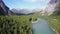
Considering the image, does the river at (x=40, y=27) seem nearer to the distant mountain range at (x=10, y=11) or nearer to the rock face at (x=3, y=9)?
the distant mountain range at (x=10, y=11)

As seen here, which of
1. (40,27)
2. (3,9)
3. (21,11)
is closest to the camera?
(3,9)

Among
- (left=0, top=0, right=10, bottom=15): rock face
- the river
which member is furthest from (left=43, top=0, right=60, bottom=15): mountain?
(left=0, top=0, right=10, bottom=15): rock face

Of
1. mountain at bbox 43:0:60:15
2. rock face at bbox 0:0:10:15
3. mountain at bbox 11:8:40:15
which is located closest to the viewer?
rock face at bbox 0:0:10:15

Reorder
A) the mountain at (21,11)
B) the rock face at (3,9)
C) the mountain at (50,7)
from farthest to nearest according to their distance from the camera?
the mountain at (50,7) → the mountain at (21,11) → the rock face at (3,9)

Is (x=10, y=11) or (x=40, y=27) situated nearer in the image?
(x=10, y=11)

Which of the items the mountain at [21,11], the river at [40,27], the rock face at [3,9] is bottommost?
the river at [40,27]

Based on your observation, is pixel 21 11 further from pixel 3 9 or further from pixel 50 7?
pixel 50 7

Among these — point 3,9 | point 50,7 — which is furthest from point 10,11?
point 50,7

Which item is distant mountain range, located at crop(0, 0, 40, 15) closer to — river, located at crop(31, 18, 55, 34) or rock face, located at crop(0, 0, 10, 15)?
rock face, located at crop(0, 0, 10, 15)

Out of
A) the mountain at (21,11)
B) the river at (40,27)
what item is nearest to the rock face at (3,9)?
the mountain at (21,11)

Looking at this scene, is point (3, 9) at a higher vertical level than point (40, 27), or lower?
higher

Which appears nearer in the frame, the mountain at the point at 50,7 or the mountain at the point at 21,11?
the mountain at the point at 21,11

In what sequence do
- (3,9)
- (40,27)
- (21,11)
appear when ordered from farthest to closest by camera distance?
1. (40,27)
2. (21,11)
3. (3,9)
